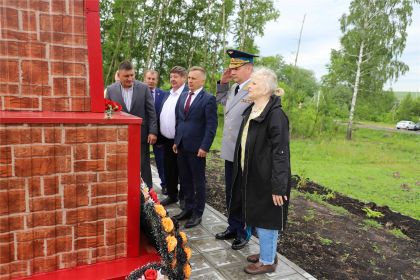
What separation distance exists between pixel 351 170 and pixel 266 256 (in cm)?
717

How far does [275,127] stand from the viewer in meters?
2.69

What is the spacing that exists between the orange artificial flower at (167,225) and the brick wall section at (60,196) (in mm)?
261

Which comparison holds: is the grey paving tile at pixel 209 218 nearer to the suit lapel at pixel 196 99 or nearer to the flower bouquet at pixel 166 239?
the suit lapel at pixel 196 99

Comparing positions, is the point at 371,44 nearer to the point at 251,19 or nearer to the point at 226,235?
the point at 251,19

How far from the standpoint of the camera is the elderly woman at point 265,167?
8.78ft

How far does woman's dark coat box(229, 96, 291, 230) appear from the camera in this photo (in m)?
2.67

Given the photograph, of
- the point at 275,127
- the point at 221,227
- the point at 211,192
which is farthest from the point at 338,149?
the point at 275,127

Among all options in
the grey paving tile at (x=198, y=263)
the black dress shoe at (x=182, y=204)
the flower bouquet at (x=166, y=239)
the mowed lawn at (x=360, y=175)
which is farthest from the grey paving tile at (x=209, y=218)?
the mowed lawn at (x=360, y=175)

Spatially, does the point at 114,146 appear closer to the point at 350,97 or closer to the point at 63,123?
the point at 63,123

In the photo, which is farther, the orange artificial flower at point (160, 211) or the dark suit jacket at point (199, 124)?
the dark suit jacket at point (199, 124)

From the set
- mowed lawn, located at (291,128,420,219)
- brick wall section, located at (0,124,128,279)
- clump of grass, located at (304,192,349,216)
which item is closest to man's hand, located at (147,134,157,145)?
brick wall section, located at (0,124,128,279)

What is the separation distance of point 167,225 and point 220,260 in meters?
1.14

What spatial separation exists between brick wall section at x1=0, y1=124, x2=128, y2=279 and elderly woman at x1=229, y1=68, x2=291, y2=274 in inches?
45.5

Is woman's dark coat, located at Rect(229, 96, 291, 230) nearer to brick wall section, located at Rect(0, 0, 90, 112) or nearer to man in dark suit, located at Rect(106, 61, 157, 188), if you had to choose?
brick wall section, located at Rect(0, 0, 90, 112)
